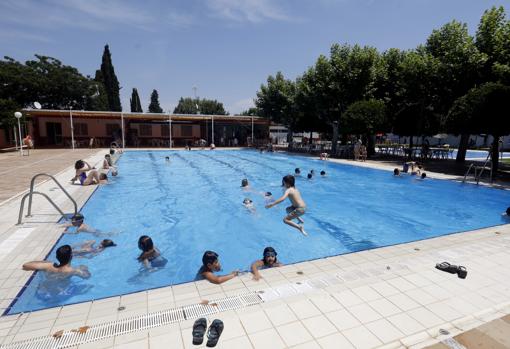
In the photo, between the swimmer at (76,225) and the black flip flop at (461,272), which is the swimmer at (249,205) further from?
the black flip flop at (461,272)

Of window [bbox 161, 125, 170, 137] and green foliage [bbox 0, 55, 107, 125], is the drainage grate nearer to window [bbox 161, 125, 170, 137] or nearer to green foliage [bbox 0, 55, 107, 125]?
window [bbox 161, 125, 170, 137]

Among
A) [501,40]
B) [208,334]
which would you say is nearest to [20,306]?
[208,334]

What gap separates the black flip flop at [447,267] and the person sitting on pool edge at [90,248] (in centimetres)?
692

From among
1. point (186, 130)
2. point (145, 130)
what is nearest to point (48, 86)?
point (145, 130)

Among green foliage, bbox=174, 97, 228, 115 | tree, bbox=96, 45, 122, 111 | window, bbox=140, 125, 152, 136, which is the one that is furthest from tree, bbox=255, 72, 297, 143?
green foliage, bbox=174, 97, 228, 115

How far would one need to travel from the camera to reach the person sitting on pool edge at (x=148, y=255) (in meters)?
5.95

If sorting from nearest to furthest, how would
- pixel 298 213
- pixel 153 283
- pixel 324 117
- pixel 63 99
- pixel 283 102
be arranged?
pixel 153 283, pixel 298 213, pixel 324 117, pixel 283 102, pixel 63 99

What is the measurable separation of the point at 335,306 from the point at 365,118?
19452mm

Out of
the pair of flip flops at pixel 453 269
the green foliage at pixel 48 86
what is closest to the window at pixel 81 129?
the green foliage at pixel 48 86

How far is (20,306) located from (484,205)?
13.9m

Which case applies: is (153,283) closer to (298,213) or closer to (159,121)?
(298,213)

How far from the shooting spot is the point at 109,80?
168 feet

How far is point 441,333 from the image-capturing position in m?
3.33

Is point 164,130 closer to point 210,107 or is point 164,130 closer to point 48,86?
point 48,86
